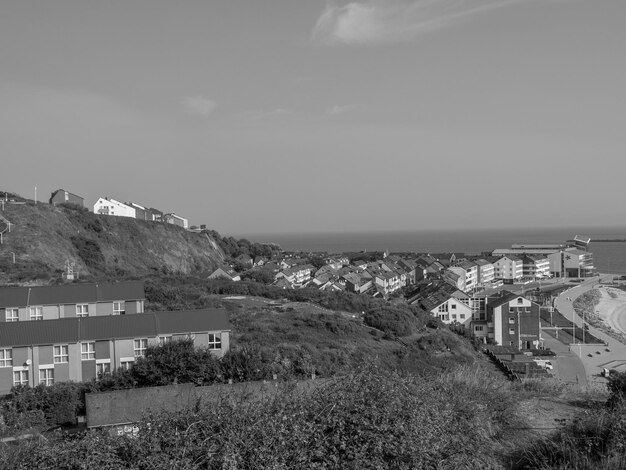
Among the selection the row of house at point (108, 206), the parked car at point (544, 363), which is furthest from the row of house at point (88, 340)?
the row of house at point (108, 206)

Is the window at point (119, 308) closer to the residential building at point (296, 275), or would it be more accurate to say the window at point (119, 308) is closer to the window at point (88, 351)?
the window at point (88, 351)

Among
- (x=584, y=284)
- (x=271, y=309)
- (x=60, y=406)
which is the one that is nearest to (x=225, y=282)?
(x=271, y=309)

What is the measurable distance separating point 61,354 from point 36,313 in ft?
16.9

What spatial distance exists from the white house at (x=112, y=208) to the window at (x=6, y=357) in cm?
3931

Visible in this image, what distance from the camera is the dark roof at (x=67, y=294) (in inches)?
755

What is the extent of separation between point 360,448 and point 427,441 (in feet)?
1.83

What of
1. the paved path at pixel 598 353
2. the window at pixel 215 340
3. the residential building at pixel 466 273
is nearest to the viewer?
the window at pixel 215 340

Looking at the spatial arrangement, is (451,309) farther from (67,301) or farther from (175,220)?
(175,220)

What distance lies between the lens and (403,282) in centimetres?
6619

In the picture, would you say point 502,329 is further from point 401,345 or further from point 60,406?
point 60,406

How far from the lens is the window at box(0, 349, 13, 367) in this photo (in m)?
14.7

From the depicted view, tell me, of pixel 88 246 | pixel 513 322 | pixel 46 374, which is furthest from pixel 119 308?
pixel 513 322

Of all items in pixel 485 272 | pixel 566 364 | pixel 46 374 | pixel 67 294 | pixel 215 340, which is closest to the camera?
pixel 46 374

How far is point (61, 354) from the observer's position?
15180 millimetres
